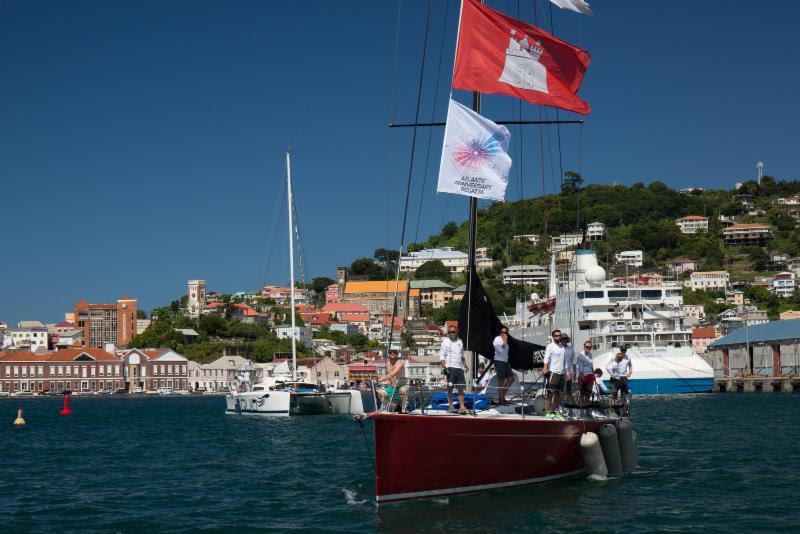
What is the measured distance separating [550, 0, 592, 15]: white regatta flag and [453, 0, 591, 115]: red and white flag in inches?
50.3

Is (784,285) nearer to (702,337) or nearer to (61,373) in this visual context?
(702,337)

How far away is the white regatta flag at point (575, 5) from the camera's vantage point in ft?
65.7

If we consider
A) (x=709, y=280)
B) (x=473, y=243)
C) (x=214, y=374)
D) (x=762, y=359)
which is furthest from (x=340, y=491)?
(x=709, y=280)

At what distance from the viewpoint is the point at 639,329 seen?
66.2 m

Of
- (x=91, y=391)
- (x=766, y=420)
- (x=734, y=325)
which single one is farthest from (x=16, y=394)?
(x=766, y=420)

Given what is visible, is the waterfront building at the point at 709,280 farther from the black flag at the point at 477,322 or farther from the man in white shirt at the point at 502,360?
the black flag at the point at 477,322

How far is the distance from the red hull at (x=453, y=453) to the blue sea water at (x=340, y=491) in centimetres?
20

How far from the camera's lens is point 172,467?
2548 centimetres

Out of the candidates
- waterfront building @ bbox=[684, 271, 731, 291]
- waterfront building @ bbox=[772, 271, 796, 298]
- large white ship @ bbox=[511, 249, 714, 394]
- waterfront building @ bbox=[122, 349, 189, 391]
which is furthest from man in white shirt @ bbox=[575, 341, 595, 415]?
waterfront building @ bbox=[684, 271, 731, 291]

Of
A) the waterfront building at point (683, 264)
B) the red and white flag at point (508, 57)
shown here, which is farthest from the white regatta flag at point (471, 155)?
the waterfront building at point (683, 264)

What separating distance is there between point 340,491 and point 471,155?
733 centimetres

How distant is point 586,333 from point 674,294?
739 centimetres

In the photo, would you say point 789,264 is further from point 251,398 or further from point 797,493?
point 797,493

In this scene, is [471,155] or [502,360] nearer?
[471,155]
